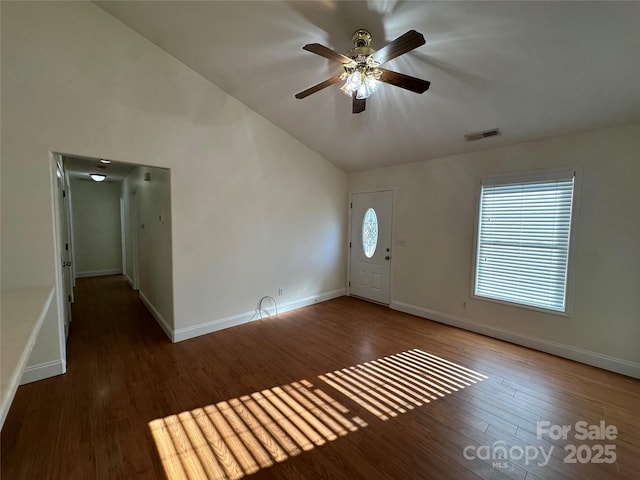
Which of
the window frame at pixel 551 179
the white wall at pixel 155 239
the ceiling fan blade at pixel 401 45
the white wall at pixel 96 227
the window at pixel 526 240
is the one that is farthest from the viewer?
the white wall at pixel 96 227

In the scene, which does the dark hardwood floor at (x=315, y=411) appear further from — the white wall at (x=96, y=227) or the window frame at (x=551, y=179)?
the white wall at (x=96, y=227)

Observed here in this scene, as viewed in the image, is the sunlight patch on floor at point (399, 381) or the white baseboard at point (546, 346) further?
the white baseboard at point (546, 346)

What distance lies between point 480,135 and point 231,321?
409cm

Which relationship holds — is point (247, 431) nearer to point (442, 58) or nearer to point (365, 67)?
point (365, 67)

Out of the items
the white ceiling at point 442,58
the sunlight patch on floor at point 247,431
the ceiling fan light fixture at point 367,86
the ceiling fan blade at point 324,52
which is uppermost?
the white ceiling at point 442,58

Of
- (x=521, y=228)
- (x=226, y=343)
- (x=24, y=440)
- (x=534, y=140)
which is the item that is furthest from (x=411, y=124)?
(x=24, y=440)

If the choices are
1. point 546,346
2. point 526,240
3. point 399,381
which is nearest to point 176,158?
point 399,381

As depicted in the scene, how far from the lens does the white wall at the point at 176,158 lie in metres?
2.35

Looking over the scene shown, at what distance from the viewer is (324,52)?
6.37 feet

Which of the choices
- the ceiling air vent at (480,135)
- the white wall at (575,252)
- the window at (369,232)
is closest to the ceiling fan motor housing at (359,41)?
the ceiling air vent at (480,135)

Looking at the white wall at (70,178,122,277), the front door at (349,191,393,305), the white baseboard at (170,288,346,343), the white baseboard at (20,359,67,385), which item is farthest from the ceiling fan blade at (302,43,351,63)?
the white wall at (70,178,122,277)

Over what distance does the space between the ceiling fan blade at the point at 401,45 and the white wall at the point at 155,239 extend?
8.57 ft

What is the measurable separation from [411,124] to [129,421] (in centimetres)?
413

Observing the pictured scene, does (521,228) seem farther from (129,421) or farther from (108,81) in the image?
(108,81)
